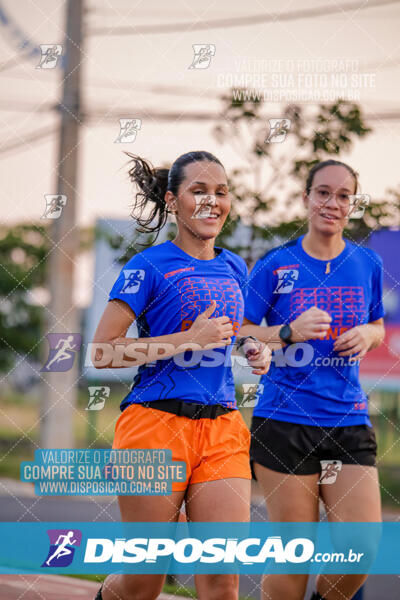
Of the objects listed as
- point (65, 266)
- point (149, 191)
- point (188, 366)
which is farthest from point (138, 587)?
point (65, 266)

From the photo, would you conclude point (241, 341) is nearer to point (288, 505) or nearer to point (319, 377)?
point (319, 377)

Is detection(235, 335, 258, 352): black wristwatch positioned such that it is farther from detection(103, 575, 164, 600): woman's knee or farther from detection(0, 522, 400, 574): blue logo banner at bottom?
detection(103, 575, 164, 600): woman's knee

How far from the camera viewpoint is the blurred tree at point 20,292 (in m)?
15.6

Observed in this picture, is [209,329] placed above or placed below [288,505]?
above

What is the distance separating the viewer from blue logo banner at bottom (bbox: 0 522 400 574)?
10.5 ft

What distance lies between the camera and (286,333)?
3.70 m

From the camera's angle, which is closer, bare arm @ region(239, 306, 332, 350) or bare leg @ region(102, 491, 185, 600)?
bare leg @ region(102, 491, 185, 600)

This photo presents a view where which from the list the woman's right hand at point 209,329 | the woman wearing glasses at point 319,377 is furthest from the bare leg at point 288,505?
the woman's right hand at point 209,329

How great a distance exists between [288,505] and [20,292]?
45.8 ft

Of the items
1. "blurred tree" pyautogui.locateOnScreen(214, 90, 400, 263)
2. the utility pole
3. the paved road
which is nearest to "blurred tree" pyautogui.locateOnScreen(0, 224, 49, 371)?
the paved road

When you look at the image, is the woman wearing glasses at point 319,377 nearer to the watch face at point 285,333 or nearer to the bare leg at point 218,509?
the watch face at point 285,333

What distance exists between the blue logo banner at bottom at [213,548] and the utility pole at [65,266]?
340 cm

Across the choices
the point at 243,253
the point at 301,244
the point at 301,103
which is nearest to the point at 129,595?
the point at 301,244

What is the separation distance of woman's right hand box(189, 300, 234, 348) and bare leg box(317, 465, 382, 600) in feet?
2.74
